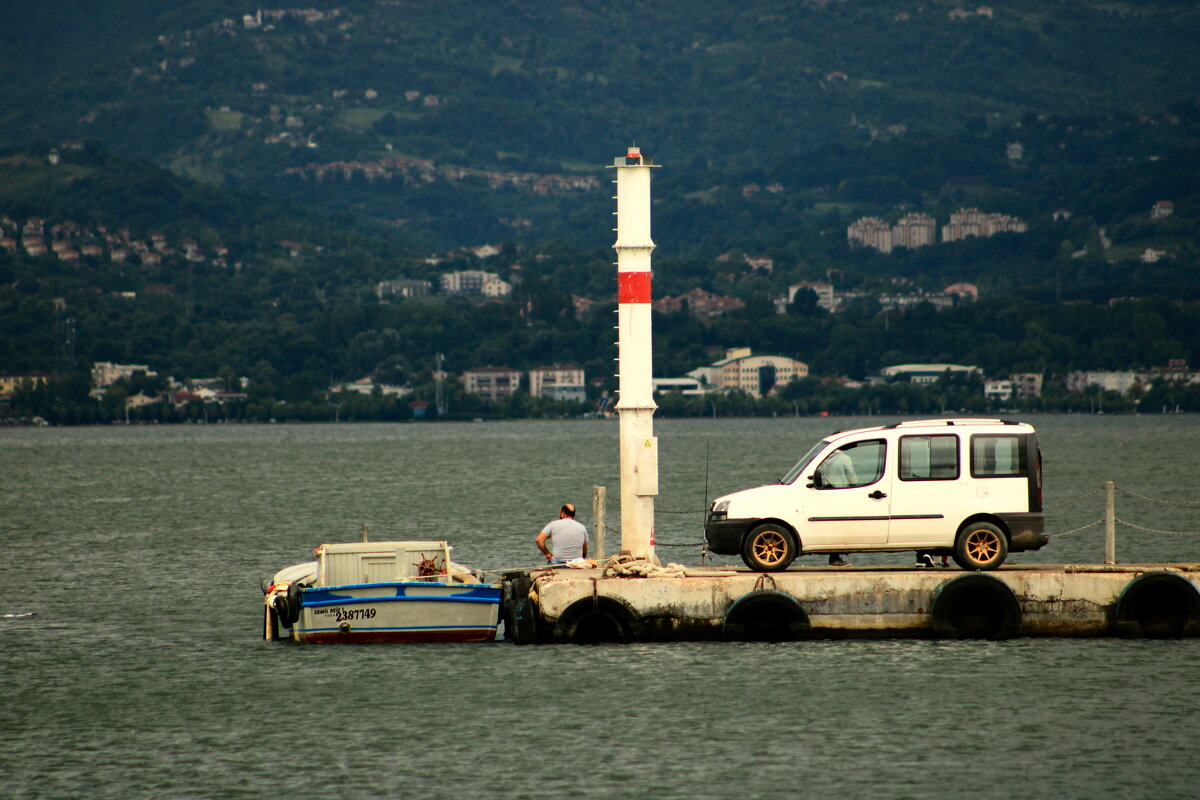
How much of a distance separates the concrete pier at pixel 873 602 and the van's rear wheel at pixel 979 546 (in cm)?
26

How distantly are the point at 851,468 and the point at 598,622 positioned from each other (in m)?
5.01

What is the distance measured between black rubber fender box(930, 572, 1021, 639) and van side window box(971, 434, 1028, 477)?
5.65 feet

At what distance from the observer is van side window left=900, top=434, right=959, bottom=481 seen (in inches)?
1094

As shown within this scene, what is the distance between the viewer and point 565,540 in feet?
101

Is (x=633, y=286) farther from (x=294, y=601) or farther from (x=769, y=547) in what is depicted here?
(x=294, y=601)

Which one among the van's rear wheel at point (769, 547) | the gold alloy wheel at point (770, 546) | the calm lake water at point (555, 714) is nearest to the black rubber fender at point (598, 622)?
the calm lake water at point (555, 714)

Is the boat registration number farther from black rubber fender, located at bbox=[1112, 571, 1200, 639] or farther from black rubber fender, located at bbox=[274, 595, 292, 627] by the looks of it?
black rubber fender, located at bbox=[1112, 571, 1200, 639]

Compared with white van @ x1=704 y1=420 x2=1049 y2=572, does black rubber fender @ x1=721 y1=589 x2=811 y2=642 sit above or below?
below

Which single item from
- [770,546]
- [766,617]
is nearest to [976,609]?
[766,617]

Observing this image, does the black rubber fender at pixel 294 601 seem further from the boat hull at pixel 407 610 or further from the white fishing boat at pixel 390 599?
the boat hull at pixel 407 610

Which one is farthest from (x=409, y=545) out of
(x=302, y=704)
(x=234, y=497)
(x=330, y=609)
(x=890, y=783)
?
(x=234, y=497)

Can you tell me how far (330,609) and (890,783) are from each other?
40.7ft

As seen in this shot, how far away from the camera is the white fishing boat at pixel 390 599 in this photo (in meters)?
30.9

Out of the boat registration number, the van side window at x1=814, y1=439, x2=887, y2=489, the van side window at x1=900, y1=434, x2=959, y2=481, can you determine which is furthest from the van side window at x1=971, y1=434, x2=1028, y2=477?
the boat registration number
